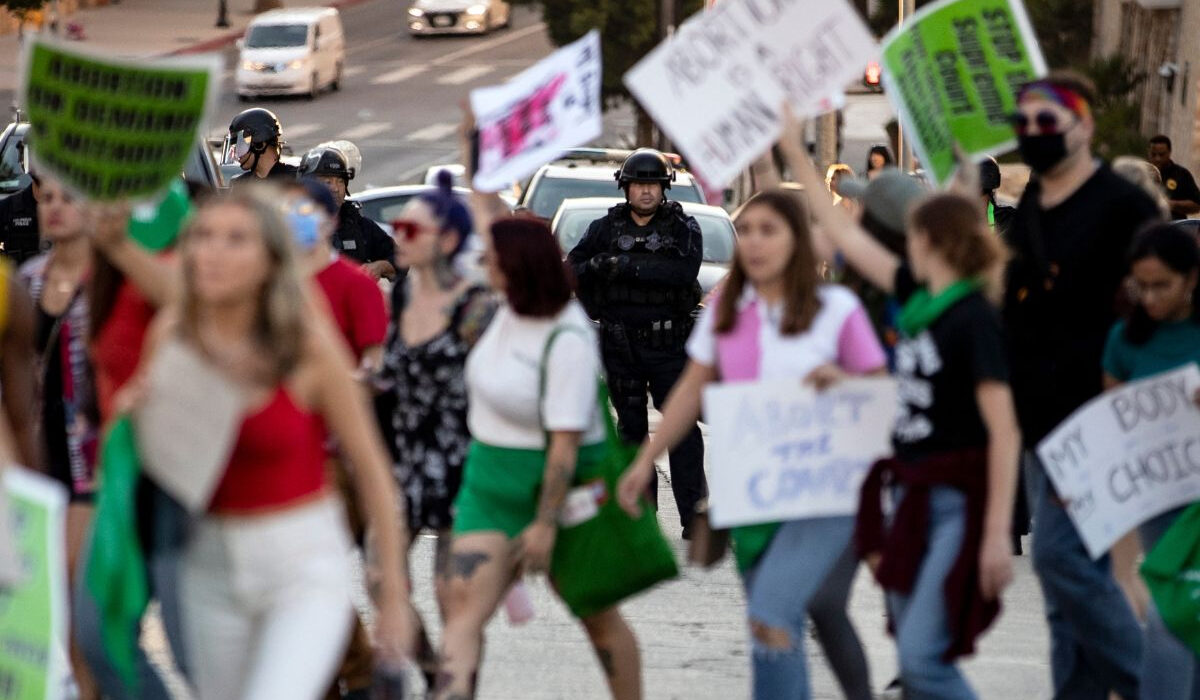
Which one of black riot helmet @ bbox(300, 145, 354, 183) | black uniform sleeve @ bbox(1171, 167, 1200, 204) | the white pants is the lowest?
black uniform sleeve @ bbox(1171, 167, 1200, 204)

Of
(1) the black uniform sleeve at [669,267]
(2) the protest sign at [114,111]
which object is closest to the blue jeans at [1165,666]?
(2) the protest sign at [114,111]

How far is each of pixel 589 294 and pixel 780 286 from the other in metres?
4.81

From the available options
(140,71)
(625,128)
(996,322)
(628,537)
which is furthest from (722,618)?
(625,128)

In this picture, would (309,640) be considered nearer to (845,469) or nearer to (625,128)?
(845,469)

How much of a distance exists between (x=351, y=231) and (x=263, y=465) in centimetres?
639

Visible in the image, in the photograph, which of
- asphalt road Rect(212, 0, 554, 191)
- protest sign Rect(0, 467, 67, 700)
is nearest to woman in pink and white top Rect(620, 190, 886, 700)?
protest sign Rect(0, 467, 67, 700)

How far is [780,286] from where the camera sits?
20.0 ft

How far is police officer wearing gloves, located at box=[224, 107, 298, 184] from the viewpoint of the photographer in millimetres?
11078

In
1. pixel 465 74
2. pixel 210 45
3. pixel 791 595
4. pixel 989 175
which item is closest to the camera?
pixel 791 595

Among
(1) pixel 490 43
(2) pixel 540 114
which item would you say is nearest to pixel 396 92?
(1) pixel 490 43

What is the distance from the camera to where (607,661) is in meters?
6.59

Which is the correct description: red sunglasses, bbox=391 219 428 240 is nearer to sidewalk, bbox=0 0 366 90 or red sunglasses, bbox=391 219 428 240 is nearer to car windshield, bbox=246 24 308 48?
car windshield, bbox=246 24 308 48

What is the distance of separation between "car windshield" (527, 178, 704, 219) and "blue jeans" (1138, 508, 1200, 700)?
37.5 feet

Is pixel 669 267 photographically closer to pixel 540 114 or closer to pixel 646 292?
pixel 646 292
